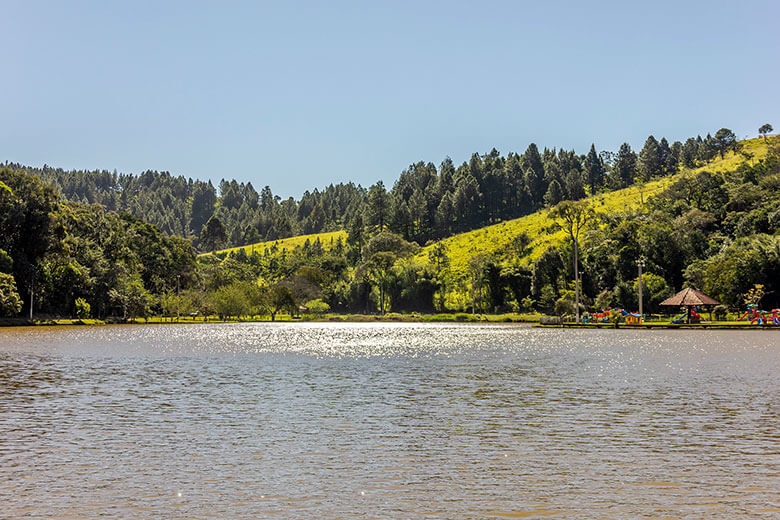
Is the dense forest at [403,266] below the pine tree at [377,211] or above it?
below

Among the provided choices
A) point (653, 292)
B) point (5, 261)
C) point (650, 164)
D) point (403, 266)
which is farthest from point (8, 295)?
point (650, 164)

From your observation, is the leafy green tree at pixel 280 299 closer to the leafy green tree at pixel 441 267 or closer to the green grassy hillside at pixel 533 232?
the leafy green tree at pixel 441 267

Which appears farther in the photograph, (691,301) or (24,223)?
(24,223)

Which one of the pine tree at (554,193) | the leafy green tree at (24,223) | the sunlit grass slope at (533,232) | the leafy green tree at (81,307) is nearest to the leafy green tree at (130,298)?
the leafy green tree at (81,307)

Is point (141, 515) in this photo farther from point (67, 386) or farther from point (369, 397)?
point (67, 386)

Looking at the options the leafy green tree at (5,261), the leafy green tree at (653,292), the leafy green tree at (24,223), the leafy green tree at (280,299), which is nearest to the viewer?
the leafy green tree at (5,261)

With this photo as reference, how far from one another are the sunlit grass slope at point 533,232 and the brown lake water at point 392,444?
109 metres

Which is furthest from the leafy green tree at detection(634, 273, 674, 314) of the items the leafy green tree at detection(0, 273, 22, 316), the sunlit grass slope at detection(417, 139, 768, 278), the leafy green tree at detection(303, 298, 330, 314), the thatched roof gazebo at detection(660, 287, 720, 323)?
the leafy green tree at detection(0, 273, 22, 316)

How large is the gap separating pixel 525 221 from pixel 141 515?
170187mm

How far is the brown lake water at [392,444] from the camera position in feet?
34.4

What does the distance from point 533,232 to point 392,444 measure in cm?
14579

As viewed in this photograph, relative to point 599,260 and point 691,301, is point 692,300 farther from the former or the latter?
point 599,260

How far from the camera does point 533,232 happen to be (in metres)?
156

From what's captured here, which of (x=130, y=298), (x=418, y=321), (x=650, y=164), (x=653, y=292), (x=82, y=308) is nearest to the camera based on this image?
(x=653, y=292)
